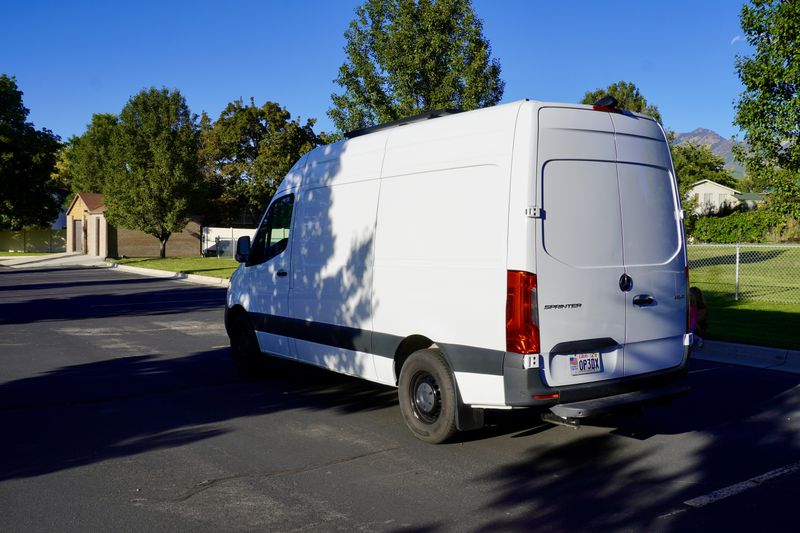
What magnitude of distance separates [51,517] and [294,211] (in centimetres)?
429

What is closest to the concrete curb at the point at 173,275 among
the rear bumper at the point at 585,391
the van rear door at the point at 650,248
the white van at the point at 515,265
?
the white van at the point at 515,265

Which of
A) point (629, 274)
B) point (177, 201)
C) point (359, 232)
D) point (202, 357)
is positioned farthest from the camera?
point (177, 201)

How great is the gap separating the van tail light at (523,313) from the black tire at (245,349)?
4369 millimetres

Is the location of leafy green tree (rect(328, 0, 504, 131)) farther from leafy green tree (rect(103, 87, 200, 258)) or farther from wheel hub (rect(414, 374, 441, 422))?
leafy green tree (rect(103, 87, 200, 258))

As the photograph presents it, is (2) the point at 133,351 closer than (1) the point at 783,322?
Yes

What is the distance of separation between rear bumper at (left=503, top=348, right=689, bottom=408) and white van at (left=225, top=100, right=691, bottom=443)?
0.5 inches

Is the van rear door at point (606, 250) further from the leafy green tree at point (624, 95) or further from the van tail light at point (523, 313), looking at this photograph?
the leafy green tree at point (624, 95)

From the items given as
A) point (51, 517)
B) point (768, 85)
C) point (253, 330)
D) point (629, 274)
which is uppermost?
point (768, 85)

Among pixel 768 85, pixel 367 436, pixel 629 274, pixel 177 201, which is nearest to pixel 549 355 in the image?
pixel 629 274

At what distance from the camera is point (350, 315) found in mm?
7070

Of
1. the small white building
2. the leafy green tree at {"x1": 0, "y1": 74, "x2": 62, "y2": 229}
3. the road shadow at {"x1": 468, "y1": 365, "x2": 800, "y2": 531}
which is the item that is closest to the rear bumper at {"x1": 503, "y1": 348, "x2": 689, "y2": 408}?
the road shadow at {"x1": 468, "y1": 365, "x2": 800, "y2": 531}

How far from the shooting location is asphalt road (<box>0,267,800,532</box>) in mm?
4582

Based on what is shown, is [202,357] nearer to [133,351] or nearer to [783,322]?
[133,351]

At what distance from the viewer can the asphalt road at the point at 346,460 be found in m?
4.58
